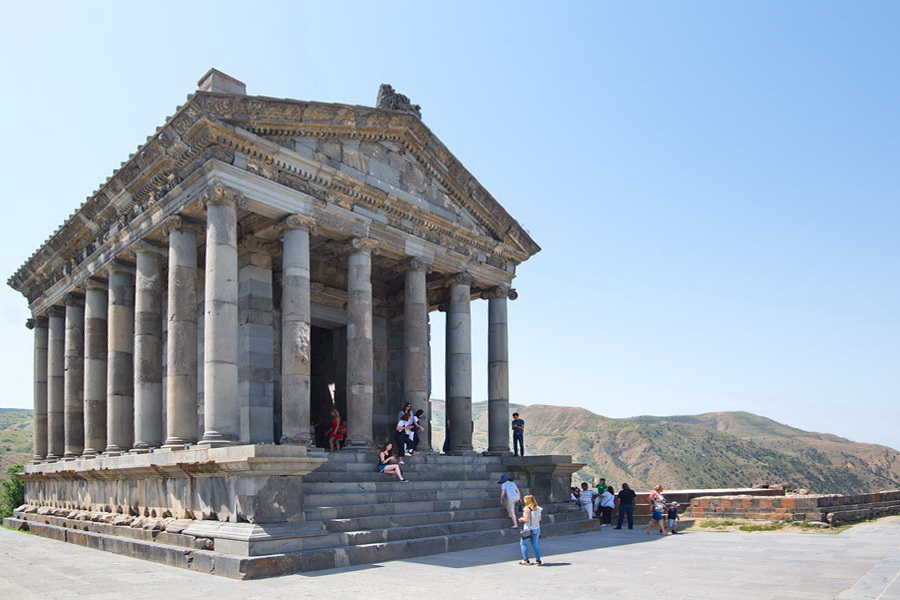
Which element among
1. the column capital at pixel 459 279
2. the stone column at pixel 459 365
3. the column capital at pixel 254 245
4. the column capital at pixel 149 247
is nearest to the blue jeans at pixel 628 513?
the stone column at pixel 459 365

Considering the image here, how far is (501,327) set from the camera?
72.8 feet

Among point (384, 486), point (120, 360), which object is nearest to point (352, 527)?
point (384, 486)

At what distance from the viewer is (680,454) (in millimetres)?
71062

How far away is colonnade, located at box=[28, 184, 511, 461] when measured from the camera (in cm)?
1467

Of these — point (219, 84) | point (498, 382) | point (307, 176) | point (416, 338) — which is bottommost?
point (498, 382)

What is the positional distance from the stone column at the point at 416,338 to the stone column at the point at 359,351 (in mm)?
1889

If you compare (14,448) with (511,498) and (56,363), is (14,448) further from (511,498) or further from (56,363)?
(511,498)

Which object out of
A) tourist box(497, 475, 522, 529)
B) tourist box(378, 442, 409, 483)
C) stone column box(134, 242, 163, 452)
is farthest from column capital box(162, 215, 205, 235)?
tourist box(497, 475, 522, 529)

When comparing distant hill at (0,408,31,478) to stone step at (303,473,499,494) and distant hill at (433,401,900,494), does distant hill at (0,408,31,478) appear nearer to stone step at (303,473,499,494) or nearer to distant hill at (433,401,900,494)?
stone step at (303,473,499,494)

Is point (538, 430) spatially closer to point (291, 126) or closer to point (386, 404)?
point (386, 404)

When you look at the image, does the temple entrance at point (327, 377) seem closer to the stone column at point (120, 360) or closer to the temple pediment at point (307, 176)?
the temple pediment at point (307, 176)

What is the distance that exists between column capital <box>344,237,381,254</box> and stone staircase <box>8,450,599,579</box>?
4.87 metres

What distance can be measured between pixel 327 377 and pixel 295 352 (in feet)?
25.1

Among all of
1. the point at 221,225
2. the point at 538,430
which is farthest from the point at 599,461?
the point at 221,225
